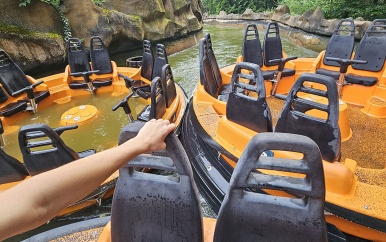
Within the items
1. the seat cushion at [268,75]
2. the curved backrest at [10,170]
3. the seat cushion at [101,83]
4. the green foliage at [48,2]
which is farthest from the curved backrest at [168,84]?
the green foliage at [48,2]

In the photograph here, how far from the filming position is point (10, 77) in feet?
14.2

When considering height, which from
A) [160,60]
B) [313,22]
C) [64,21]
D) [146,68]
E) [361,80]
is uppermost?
[64,21]

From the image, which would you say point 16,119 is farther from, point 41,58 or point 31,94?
point 41,58

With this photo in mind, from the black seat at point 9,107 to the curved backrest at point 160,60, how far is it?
7.26 feet

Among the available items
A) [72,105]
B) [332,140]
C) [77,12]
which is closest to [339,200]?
[332,140]

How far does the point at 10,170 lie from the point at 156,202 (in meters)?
1.81

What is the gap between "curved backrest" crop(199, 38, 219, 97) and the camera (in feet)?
10.9

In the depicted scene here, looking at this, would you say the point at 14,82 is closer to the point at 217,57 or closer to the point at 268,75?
the point at 268,75

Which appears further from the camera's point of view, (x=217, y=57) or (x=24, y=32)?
(x=217, y=57)

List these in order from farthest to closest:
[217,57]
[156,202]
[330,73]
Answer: [217,57] < [330,73] < [156,202]

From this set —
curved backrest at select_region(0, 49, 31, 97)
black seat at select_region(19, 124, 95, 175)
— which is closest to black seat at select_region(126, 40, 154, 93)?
curved backrest at select_region(0, 49, 31, 97)

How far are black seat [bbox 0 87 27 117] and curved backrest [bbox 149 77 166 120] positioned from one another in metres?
2.65

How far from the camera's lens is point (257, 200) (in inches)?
41.7

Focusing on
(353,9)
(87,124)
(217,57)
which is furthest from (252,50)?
(353,9)
